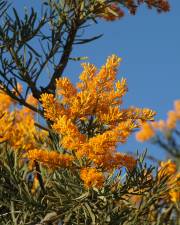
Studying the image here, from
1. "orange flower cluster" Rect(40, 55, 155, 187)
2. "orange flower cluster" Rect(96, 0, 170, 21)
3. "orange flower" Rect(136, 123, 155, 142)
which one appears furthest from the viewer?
"orange flower" Rect(136, 123, 155, 142)

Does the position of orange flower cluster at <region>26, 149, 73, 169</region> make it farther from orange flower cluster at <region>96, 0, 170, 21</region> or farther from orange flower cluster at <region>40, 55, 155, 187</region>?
orange flower cluster at <region>96, 0, 170, 21</region>

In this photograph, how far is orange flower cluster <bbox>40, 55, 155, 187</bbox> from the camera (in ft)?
10.5

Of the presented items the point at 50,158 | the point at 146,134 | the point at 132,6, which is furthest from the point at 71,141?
the point at 146,134

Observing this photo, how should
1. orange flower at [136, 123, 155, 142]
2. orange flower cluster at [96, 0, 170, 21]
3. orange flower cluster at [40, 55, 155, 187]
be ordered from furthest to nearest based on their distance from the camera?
orange flower at [136, 123, 155, 142], orange flower cluster at [96, 0, 170, 21], orange flower cluster at [40, 55, 155, 187]

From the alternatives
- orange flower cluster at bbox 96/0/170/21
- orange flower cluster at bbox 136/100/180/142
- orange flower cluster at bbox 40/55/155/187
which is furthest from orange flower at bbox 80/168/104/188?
orange flower cluster at bbox 136/100/180/142

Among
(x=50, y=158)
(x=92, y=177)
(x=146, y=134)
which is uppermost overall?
(x=146, y=134)

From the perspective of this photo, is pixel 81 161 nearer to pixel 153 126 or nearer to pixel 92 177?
pixel 92 177

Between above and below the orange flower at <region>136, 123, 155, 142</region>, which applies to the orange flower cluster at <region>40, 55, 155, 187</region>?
below

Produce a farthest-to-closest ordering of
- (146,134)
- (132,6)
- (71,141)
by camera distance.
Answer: (146,134)
(132,6)
(71,141)

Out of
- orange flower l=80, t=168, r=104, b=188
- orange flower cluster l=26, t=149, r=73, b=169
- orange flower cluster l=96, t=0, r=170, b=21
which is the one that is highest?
orange flower cluster l=96, t=0, r=170, b=21

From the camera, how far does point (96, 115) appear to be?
11.5 ft

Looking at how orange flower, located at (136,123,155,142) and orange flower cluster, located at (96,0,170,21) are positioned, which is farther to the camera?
orange flower, located at (136,123,155,142)

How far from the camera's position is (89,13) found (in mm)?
4449

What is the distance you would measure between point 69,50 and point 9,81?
0.60 meters
